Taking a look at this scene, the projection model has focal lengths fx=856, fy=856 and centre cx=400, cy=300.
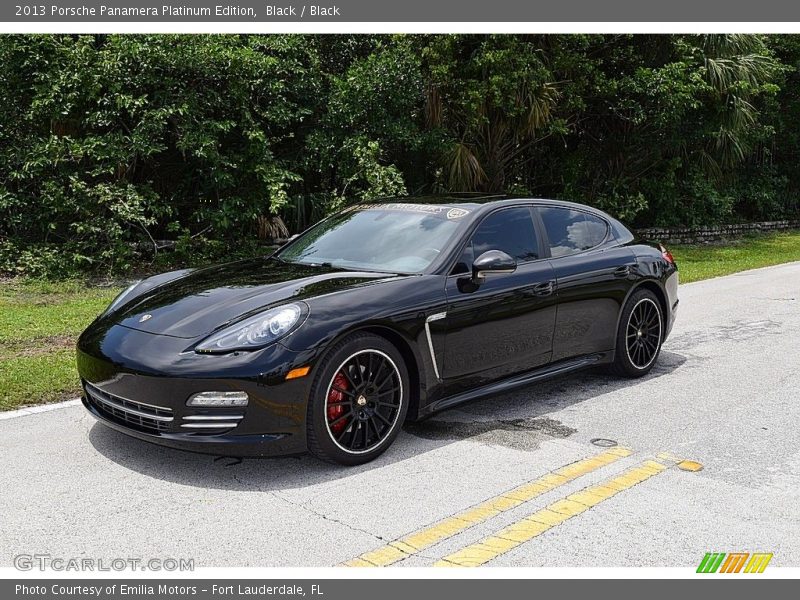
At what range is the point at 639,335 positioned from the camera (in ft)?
22.7

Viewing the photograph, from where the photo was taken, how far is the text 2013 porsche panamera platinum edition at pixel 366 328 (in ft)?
14.7

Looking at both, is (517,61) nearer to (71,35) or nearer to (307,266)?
(71,35)

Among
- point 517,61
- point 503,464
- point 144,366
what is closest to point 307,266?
point 144,366

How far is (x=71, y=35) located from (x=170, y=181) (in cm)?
262

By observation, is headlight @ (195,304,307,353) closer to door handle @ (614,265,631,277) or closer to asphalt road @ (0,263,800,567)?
asphalt road @ (0,263,800,567)

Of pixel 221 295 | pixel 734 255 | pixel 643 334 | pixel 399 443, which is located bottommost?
pixel 734 255

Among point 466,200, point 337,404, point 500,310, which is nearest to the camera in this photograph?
point 337,404

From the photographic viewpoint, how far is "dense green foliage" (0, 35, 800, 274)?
40.6ft

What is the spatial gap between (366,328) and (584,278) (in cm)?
217

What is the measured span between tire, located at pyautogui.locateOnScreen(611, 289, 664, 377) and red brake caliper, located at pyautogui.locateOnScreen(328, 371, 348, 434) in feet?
9.34

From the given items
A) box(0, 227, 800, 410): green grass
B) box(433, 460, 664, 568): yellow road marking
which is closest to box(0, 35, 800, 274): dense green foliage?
Answer: box(0, 227, 800, 410): green grass

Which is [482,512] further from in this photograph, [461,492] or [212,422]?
[212,422]

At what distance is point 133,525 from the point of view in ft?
13.1

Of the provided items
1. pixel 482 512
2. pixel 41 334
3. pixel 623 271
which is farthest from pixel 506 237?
pixel 41 334
